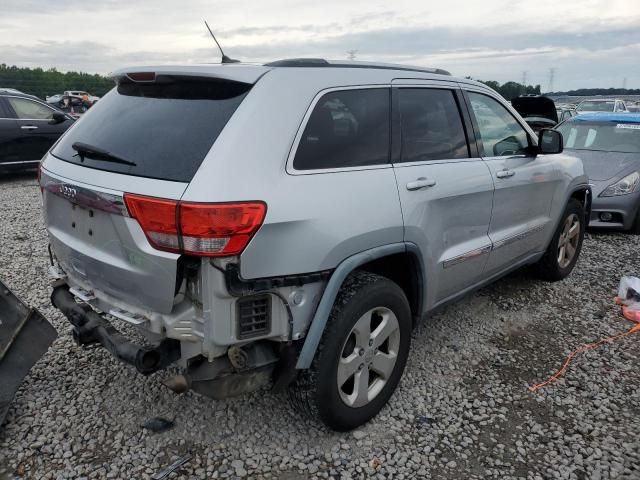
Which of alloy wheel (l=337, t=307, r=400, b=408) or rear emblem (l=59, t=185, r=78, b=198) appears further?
alloy wheel (l=337, t=307, r=400, b=408)

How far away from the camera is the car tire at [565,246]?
4.77 meters

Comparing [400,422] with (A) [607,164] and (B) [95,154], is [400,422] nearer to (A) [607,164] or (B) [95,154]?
(B) [95,154]

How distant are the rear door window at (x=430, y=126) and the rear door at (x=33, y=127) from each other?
8.57 meters

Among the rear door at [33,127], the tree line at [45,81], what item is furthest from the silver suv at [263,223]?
the tree line at [45,81]

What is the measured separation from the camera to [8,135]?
30.5ft

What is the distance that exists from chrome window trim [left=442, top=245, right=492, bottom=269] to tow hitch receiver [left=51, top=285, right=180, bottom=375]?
1.65 meters

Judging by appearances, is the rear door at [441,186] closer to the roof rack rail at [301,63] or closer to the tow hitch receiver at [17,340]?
the roof rack rail at [301,63]

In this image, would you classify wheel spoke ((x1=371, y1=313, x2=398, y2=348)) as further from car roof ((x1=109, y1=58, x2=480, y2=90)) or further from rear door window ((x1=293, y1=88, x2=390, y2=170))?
car roof ((x1=109, y1=58, x2=480, y2=90))

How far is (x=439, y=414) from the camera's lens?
9.82ft

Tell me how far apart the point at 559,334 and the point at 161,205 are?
322 centimetres

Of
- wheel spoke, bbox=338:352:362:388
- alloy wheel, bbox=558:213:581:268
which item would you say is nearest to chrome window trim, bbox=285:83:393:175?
wheel spoke, bbox=338:352:362:388

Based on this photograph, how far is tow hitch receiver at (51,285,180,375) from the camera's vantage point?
7.70ft

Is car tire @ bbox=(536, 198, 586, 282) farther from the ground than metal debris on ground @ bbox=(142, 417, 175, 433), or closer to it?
farther from the ground

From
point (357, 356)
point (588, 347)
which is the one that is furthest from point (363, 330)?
point (588, 347)
